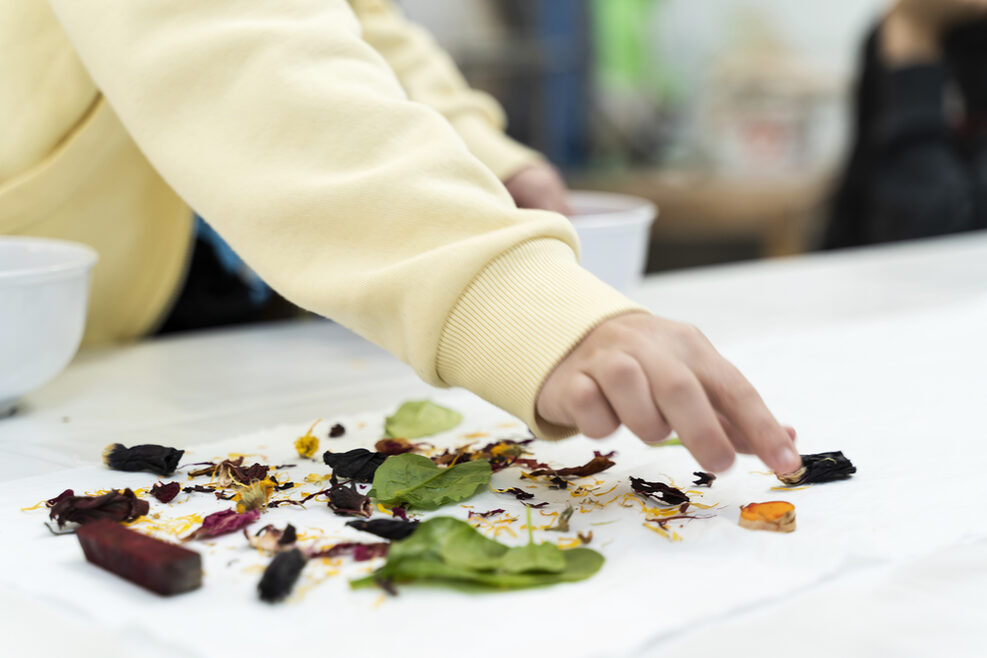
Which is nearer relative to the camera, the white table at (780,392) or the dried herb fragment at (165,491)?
the white table at (780,392)

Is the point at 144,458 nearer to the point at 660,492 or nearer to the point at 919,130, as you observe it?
the point at 660,492

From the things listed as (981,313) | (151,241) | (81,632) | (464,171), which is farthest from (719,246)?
(81,632)

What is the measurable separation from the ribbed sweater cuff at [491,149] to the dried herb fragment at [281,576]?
57cm

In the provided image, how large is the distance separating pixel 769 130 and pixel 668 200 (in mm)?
399

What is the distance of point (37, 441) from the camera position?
23.1 inches

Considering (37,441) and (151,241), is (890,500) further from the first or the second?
(151,241)

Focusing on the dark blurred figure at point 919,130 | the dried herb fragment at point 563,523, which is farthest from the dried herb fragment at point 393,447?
the dark blurred figure at point 919,130

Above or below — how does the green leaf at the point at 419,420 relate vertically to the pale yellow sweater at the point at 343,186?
below

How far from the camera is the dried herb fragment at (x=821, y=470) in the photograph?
46 cm

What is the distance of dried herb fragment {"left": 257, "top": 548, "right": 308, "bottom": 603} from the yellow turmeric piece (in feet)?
0.60

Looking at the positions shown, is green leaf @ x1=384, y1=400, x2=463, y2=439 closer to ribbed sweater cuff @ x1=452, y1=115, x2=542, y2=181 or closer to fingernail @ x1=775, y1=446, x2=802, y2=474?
fingernail @ x1=775, y1=446, x2=802, y2=474

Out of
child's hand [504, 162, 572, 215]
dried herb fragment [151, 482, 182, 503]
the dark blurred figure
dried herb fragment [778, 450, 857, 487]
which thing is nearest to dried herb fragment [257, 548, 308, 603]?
dried herb fragment [151, 482, 182, 503]

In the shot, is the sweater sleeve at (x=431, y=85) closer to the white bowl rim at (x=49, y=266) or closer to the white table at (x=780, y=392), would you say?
the white table at (x=780, y=392)

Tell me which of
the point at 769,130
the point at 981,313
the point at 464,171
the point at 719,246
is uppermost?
the point at 464,171
